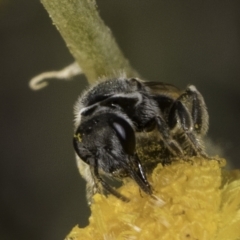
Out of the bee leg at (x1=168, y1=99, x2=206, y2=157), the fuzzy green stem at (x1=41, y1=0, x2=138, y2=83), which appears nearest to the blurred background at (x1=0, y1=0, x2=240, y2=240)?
the fuzzy green stem at (x1=41, y1=0, x2=138, y2=83)

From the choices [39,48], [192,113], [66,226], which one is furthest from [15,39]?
[192,113]

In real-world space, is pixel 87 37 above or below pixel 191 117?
above

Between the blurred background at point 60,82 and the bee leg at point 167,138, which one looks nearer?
the bee leg at point 167,138

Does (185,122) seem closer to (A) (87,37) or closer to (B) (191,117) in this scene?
(B) (191,117)

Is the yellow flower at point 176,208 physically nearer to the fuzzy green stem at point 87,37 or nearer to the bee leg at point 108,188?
A: the bee leg at point 108,188

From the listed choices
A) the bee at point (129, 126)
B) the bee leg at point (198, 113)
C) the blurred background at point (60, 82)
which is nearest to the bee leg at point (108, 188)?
the bee at point (129, 126)

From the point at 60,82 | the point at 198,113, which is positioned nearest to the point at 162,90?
the point at 198,113

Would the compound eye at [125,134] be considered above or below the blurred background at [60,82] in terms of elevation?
above
